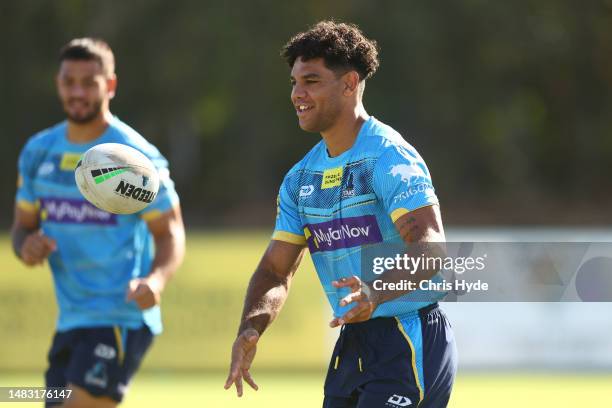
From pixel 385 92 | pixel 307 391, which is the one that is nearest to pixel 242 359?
pixel 307 391

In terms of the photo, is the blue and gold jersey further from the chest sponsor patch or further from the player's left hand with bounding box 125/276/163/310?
the player's left hand with bounding box 125/276/163/310

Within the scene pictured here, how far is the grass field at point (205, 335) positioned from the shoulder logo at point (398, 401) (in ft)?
24.8

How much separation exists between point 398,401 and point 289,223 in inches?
40.2

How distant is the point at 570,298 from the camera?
721 cm

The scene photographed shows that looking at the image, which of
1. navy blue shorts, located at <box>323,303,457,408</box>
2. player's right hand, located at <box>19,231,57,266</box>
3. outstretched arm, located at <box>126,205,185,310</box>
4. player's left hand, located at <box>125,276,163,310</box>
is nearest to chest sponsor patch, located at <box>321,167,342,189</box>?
navy blue shorts, located at <box>323,303,457,408</box>

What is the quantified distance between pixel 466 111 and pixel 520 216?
3223mm

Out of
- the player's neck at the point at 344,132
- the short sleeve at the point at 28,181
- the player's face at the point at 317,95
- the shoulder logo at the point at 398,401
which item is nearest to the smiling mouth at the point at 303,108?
the player's face at the point at 317,95

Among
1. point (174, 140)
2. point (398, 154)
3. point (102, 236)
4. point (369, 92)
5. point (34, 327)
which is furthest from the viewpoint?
point (174, 140)

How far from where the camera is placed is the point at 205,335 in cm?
1313

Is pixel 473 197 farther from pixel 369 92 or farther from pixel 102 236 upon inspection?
pixel 102 236

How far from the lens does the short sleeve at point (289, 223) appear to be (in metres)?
5.51

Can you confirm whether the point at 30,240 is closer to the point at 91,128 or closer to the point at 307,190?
the point at 91,128

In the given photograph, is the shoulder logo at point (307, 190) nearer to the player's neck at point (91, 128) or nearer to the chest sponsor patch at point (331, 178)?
the chest sponsor patch at point (331, 178)

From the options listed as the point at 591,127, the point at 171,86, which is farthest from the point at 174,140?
the point at 591,127
